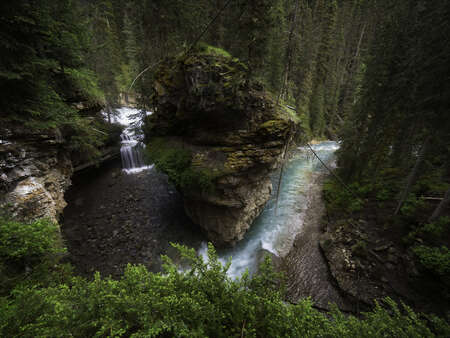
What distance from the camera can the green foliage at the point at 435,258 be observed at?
5.00m

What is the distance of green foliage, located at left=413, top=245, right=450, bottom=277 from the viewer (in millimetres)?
5004

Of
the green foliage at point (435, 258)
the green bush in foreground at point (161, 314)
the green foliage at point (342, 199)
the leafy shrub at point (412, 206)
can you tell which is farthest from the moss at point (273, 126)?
the leafy shrub at point (412, 206)

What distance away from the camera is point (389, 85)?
8562 mm

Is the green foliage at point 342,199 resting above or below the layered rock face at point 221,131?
below

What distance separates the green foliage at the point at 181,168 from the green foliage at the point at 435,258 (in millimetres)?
8104

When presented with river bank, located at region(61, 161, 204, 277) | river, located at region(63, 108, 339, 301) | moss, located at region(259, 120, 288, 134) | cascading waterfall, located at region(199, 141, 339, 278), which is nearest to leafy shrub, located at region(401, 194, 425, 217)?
river, located at region(63, 108, 339, 301)

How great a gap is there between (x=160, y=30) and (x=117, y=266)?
13.2 meters

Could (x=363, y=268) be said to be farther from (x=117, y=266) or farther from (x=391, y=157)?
(x=117, y=266)

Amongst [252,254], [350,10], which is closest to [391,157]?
[252,254]

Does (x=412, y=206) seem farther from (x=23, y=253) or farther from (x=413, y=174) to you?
(x=23, y=253)

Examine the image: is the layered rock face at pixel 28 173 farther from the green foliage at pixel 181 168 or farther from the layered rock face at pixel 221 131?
the layered rock face at pixel 221 131

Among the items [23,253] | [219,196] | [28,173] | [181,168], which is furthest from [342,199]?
[28,173]

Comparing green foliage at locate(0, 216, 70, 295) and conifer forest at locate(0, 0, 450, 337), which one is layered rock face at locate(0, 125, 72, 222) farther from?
green foliage at locate(0, 216, 70, 295)

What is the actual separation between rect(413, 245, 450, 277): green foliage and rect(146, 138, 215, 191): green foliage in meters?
8.10
